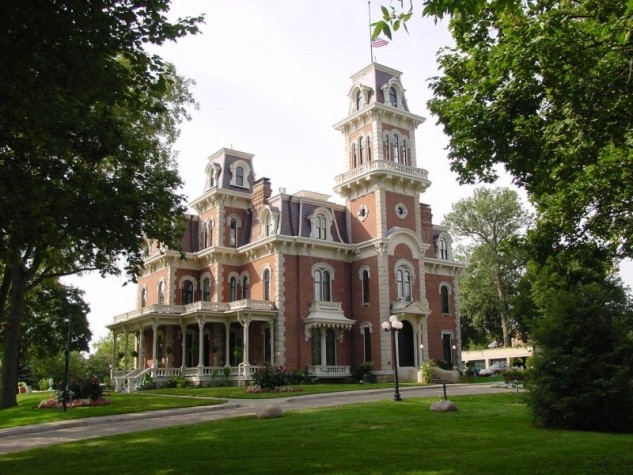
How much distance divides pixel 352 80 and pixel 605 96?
3254 cm

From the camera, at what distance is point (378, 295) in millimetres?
38062

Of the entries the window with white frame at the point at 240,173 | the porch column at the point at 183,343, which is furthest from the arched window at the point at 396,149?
the porch column at the point at 183,343

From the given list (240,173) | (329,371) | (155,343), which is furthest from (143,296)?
(329,371)

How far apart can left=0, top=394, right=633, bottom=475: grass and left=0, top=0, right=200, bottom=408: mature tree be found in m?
4.94

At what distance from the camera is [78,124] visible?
1356 cm

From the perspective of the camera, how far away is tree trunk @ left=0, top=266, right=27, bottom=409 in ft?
81.7

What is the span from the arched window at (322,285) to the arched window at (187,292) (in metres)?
9.49

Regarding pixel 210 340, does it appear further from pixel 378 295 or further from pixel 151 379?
pixel 378 295

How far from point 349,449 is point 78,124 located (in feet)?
29.0

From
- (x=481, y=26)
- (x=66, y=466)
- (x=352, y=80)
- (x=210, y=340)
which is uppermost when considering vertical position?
(x=352, y=80)

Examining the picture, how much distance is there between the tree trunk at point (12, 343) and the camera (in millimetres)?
24906

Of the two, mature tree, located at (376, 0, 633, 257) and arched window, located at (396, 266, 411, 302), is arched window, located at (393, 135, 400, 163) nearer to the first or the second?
arched window, located at (396, 266, 411, 302)

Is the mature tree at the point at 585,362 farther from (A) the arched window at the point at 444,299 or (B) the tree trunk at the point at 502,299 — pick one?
(B) the tree trunk at the point at 502,299

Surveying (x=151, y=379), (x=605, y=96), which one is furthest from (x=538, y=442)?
(x=151, y=379)
